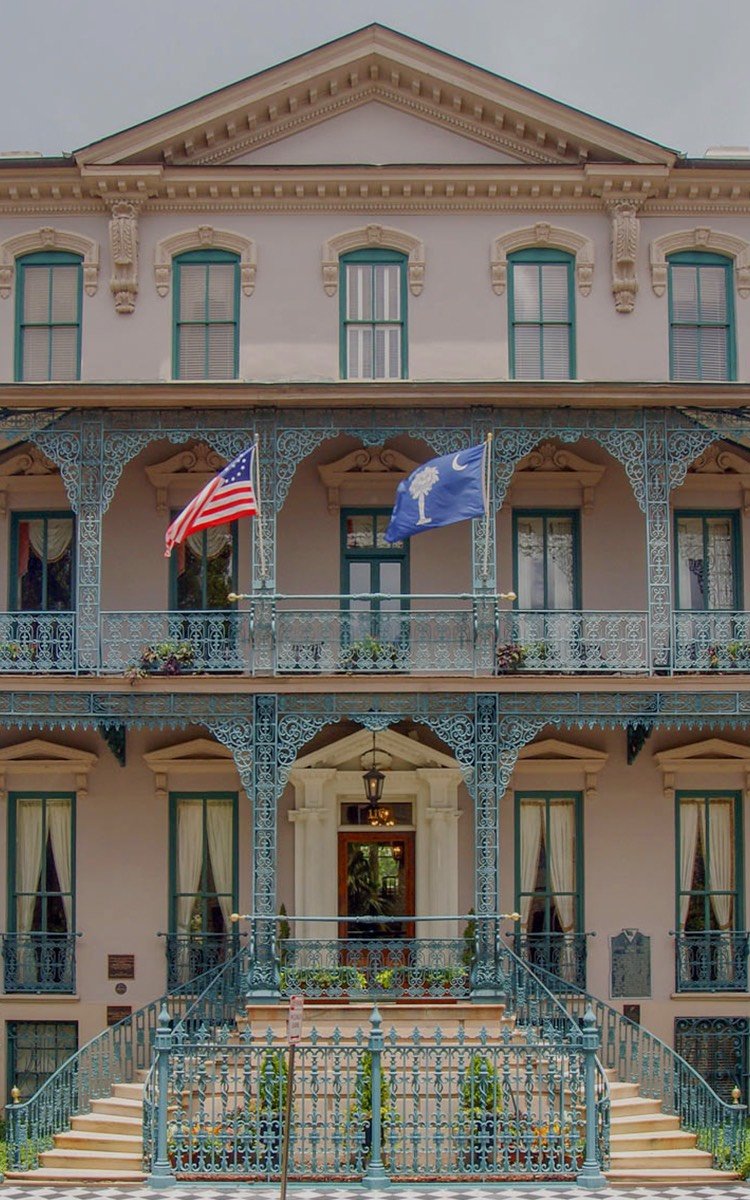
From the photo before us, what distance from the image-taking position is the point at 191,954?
82.6ft

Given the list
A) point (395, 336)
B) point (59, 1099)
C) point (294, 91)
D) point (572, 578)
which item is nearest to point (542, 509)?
point (572, 578)

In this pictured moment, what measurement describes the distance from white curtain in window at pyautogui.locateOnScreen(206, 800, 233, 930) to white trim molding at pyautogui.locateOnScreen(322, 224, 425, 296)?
7.88m

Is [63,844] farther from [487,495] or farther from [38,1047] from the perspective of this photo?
[487,495]

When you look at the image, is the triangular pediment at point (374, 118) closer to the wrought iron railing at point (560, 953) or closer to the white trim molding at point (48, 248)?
the white trim molding at point (48, 248)

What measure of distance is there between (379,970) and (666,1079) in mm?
3934

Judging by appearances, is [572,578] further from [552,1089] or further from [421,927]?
[552,1089]

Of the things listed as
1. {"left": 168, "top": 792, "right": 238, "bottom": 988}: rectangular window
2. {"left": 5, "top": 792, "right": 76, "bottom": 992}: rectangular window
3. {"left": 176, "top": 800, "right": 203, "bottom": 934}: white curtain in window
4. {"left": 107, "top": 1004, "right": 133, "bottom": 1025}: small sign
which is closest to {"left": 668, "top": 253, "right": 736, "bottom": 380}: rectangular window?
{"left": 168, "top": 792, "right": 238, "bottom": 988}: rectangular window

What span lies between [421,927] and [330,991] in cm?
253

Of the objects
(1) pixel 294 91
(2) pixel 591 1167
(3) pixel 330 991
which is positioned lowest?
(2) pixel 591 1167

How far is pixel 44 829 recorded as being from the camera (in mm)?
25828

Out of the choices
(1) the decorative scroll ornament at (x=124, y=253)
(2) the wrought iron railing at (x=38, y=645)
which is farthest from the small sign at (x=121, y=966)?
(1) the decorative scroll ornament at (x=124, y=253)

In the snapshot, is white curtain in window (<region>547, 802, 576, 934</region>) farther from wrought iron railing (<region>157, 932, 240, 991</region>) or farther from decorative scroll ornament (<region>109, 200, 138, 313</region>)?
decorative scroll ornament (<region>109, 200, 138, 313</region>)

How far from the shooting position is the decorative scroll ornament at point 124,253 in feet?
86.3

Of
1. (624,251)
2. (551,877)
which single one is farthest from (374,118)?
(551,877)
